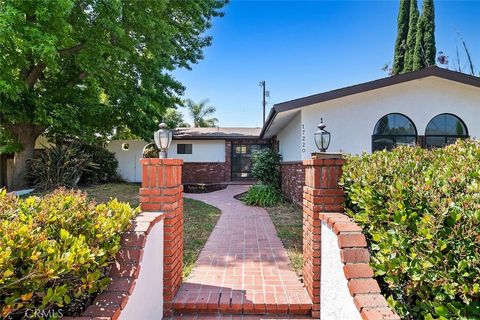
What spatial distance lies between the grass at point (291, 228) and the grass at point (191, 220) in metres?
1.49

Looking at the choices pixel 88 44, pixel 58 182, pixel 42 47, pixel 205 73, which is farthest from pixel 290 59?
pixel 58 182

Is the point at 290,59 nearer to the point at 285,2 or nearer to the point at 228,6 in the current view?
the point at 228,6

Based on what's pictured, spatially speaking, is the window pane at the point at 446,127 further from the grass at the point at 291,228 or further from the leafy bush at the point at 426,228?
the leafy bush at the point at 426,228

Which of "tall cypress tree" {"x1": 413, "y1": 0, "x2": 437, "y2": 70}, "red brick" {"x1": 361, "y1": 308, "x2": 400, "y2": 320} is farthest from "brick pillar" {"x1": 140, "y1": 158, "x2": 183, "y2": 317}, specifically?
"tall cypress tree" {"x1": 413, "y1": 0, "x2": 437, "y2": 70}

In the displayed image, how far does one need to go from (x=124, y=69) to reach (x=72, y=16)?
7.64 feet

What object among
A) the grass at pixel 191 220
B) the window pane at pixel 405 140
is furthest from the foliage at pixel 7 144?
the window pane at pixel 405 140

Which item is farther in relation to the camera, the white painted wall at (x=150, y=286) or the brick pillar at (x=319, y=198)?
the brick pillar at (x=319, y=198)

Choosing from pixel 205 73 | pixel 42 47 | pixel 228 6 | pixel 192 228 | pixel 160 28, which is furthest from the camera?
pixel 205 73

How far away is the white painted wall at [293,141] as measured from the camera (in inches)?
336

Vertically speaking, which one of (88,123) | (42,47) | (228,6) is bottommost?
(88,123)

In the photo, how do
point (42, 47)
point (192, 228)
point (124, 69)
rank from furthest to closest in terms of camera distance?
point (124, 69) < point (42, 47) < point (192, 228)

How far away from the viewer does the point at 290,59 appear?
15.4 metres

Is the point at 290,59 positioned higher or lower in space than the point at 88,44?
higher

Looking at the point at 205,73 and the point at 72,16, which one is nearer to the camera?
the point at 72,16
